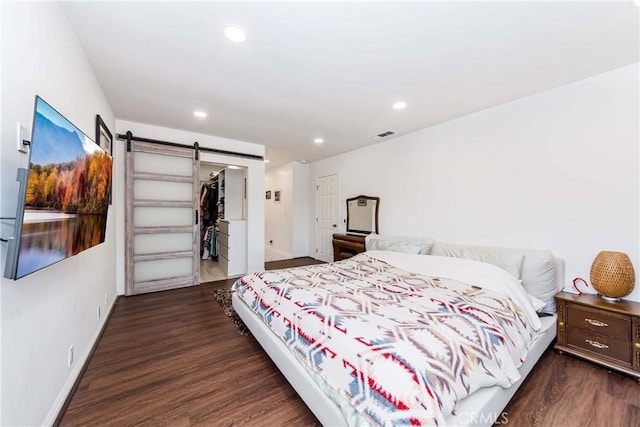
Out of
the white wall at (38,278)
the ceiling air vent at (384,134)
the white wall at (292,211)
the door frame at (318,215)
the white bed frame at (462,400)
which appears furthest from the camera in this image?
the white wall at (292,211)

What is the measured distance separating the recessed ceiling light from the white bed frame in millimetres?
2323

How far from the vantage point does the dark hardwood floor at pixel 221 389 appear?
1574 millimetres

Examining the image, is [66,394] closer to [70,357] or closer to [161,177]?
[70,357]

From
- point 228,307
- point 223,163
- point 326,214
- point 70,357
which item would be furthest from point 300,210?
point 70,357

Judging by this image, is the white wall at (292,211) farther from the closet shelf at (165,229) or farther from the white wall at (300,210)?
the closet shelf at (165,229)

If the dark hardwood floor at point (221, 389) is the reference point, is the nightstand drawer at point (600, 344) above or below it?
above

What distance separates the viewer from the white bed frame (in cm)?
126

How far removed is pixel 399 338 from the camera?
1416 mm

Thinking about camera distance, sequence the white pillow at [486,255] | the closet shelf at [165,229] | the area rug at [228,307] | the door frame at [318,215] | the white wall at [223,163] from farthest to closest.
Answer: the door frame at [318,215] < the closet shelf at [165,229] < the white wall at [223,163] < the area rug at [228,307] < the white pillow at [486,255]

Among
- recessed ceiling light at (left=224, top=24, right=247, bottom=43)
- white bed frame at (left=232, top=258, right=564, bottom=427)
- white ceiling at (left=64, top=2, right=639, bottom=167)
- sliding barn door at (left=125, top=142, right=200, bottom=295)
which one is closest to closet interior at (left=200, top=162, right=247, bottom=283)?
sliding barn door at (left=125, top=142, right=200, bottom=295)

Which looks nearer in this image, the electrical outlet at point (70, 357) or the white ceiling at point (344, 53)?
the white ceiling at point (344, 53)

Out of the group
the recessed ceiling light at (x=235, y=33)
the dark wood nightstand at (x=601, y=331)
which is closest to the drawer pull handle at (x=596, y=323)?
the dark wood nightstand at (x=601, y=331)

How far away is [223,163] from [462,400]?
4.50 metres

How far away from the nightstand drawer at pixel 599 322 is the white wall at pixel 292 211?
5.11 m
